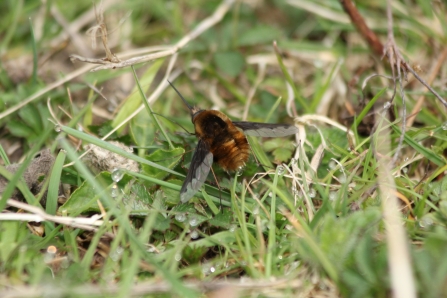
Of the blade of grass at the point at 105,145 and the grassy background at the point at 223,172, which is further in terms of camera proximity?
the blade of grass at the point at 105,145

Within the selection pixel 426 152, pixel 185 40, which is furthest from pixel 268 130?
pixel 185 40

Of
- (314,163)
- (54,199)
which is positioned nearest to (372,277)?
(314,163)

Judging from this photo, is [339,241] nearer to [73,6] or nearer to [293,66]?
[293,66]

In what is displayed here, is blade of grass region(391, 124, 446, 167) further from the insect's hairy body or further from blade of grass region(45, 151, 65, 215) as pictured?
blade of grass region(45, 151, 65, 215)

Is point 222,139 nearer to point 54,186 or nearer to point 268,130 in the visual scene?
point 268,130

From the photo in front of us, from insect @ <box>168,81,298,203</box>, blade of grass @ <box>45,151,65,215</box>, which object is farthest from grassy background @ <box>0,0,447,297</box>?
insect @ <box>168,81,298,203</box>

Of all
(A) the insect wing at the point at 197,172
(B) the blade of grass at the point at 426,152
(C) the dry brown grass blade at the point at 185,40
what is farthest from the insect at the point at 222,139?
(B) the blade of grass at the point at 426,152

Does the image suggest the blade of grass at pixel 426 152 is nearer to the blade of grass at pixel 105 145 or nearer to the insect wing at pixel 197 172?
the insect wing at pixel 197 172
